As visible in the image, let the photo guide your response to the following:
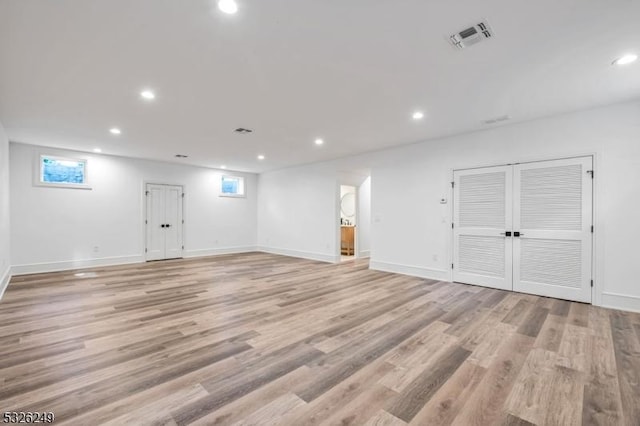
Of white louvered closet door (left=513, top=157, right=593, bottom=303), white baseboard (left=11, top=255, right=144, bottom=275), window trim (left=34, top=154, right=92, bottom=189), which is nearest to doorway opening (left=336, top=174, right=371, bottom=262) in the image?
white louvered closet door (left=513, top=157, right=593, bottom=303)

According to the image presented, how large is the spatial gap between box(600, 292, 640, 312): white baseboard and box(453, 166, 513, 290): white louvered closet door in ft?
3.61

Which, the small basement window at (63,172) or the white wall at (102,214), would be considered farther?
the small basement window at (63,172)

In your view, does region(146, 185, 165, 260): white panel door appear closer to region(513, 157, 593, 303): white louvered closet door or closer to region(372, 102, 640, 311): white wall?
region(372, 102, 640, 311): white wall

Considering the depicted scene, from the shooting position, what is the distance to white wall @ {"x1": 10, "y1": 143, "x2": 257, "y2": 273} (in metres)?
5.92

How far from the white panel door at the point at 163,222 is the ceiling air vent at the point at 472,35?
25.7 ft

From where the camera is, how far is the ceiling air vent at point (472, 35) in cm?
222

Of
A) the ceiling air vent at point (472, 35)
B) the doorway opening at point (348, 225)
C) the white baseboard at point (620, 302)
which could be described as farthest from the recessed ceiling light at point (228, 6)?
the doorway opening at point (348, 225)

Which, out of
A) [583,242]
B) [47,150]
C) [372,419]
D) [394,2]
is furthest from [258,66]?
[47,150]

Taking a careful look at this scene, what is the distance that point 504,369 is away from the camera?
2307mm

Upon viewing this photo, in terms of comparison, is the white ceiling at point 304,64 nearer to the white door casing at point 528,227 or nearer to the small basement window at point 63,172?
the white door casing at point 528,227

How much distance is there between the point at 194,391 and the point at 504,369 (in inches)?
95.3

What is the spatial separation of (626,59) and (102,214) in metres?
9.35

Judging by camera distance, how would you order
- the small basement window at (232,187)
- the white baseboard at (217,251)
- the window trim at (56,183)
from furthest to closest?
the small basement window at (232,187) → the white baseboard at (217,251) → the window trim at (56,183)

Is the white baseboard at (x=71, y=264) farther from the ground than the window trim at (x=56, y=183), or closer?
closer
